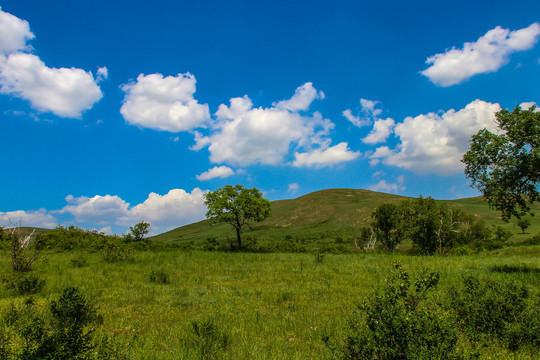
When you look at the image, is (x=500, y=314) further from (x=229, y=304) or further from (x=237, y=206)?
(x=237, y=206)

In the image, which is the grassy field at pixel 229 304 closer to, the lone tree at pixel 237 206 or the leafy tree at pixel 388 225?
the lone tree at pixel 237 206

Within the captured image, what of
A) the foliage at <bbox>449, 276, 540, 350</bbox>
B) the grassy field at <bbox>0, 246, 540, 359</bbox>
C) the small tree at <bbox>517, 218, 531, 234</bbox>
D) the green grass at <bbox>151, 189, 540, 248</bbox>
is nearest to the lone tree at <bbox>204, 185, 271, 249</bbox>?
the grassy field at <bbox>0, 246, 540, 359</bbox>

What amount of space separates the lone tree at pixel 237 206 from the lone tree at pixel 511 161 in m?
27.0

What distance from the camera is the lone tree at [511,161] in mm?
15203

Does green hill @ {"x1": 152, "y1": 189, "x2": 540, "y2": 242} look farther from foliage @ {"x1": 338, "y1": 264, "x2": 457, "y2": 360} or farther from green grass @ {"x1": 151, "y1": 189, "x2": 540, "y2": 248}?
foliage @ {"x1": 338, "y1": 264, "x2": 457, "y2": 360}

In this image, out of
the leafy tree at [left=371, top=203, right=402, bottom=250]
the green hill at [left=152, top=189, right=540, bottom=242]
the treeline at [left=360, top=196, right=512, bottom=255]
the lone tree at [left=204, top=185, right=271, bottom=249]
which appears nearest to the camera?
the lone tree at [left=204, top=185, right=271, bottom=249]

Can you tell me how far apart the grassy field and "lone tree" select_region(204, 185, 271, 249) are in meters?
21.6

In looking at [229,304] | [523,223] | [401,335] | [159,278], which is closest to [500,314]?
[401,335]

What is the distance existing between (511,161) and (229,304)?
17833mm

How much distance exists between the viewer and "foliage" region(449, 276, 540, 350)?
5.92 meters

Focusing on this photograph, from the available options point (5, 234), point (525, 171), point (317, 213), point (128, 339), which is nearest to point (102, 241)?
point (5, 234)

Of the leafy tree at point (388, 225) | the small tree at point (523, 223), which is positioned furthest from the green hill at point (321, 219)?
the leafy tree at point (388, 225)

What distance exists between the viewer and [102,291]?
427 inches

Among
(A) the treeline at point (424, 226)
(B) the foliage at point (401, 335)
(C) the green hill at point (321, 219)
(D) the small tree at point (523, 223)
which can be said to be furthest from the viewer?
(C) the green hill at point (321, 219)
